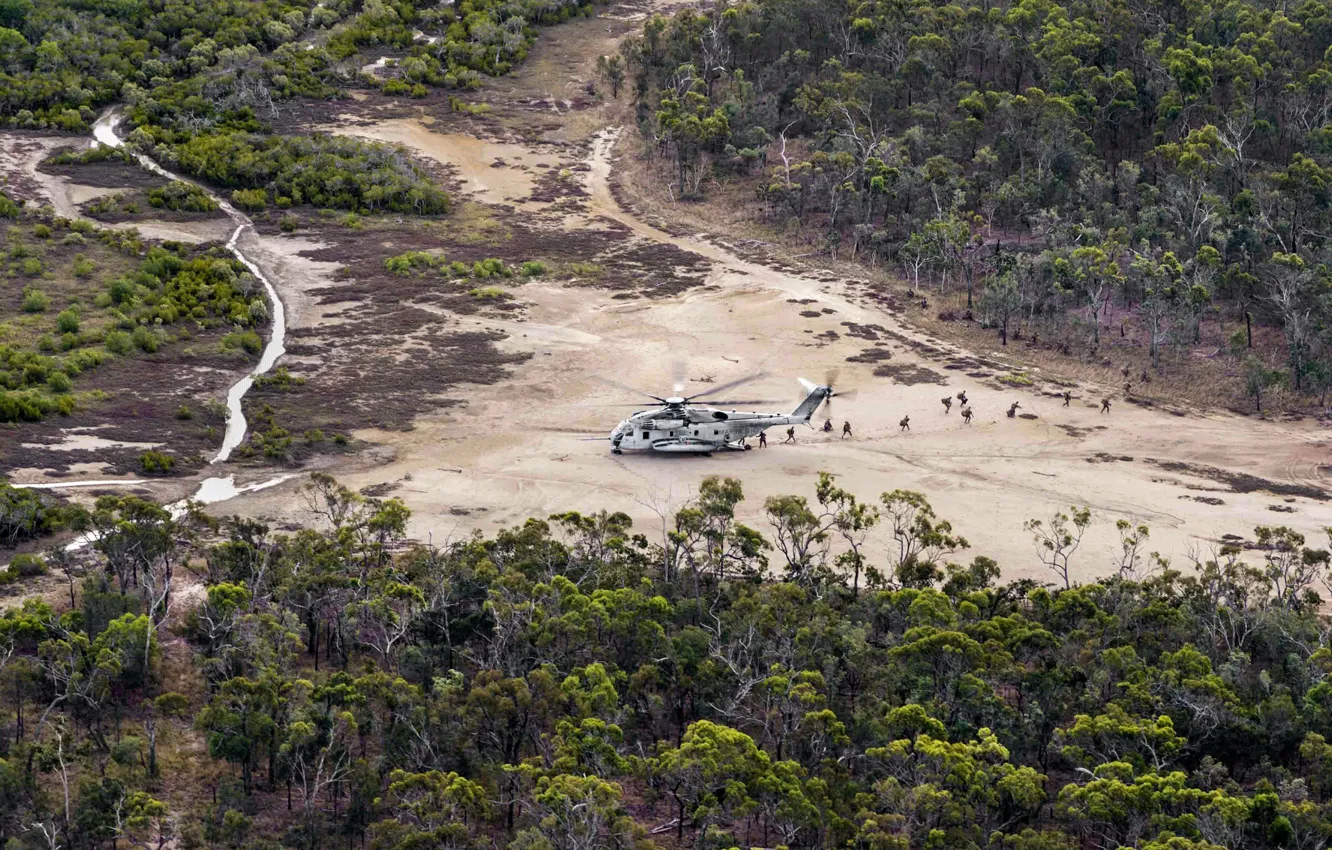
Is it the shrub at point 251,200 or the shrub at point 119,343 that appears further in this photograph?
the shrub at point 251,200

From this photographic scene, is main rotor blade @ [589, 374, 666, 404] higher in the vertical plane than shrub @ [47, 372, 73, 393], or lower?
higher

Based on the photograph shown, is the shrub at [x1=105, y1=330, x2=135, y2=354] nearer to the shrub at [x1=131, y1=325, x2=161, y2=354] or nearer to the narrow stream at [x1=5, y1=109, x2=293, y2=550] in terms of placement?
the shrub at [x1=131, y1=325, x2=161, y2=354]

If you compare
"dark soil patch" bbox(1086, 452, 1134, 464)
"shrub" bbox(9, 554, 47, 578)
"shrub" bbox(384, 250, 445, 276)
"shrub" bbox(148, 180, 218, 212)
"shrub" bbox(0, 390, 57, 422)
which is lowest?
"shrub" bbox(9, 554, 47, 578)

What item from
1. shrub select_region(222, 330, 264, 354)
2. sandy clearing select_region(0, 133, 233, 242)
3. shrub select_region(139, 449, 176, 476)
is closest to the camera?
shrub select_region(139, 449, 176, 476)

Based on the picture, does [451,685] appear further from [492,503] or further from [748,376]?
[748,376]

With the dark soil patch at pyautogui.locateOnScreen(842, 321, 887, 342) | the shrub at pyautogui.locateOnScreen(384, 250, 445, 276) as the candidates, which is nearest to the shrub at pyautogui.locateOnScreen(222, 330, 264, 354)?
the shrub at pyautogui.locateOnScreen(384, 250, 445, 276)

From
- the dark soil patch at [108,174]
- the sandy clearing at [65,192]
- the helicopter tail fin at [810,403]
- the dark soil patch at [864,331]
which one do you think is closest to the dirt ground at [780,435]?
the dark soil patch at [864,331]

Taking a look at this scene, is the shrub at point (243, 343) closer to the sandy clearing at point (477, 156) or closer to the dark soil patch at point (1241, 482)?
the sandy clearing at point (477, 156)
